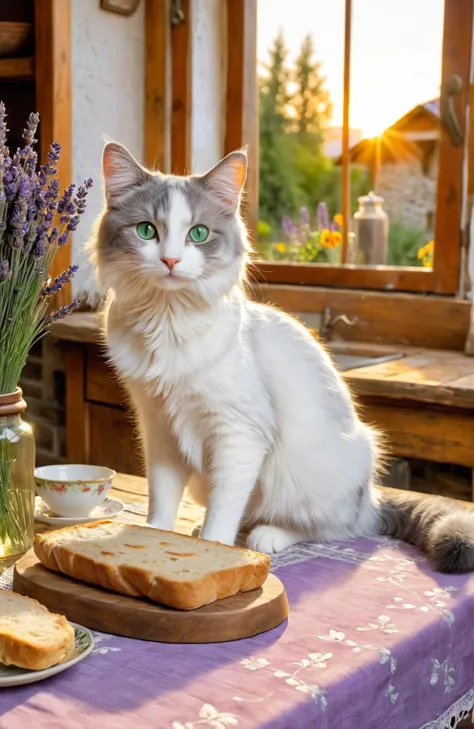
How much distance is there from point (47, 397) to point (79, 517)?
1993mm

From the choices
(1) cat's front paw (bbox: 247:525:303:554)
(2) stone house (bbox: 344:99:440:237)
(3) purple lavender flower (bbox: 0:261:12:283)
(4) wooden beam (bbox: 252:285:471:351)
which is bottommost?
(1) cat's front paw (bbox: 247:525:303:554)

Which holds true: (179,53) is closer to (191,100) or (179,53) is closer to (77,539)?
(191,100)

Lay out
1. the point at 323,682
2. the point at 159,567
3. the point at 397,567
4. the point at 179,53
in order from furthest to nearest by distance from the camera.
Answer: the point at 179,53 → the point at 397,567 → the point at 159,567 → the point at 323,682

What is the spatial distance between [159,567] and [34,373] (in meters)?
2.42

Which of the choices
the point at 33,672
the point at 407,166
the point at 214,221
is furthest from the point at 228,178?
the point at 407,166

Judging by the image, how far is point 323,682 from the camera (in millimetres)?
876

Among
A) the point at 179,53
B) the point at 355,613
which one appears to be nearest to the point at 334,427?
the point at 355,613

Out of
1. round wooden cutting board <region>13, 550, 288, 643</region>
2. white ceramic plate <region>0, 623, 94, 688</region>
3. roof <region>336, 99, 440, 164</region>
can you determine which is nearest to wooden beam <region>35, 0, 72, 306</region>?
roof <region>336, 99, 440, 164</region>

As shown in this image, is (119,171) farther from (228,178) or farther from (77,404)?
(77,404)

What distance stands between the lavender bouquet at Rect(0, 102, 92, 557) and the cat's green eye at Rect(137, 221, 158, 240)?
114 millimetres

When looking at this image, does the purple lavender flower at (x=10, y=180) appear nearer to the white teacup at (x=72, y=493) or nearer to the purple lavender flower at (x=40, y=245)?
the purple lavender flower at (x=40, y=245)

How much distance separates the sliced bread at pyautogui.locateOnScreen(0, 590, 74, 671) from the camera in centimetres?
84

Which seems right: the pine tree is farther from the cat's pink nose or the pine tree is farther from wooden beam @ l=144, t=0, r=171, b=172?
the cat's pink nose

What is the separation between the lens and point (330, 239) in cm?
318
